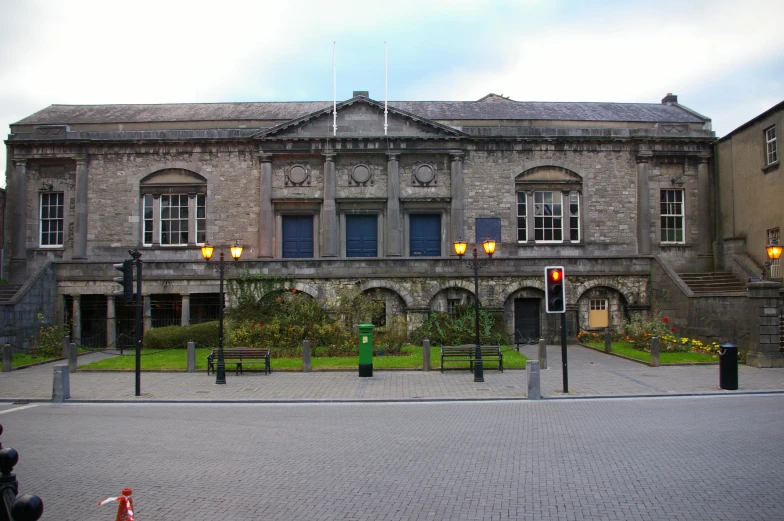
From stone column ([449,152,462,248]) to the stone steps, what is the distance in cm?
1016

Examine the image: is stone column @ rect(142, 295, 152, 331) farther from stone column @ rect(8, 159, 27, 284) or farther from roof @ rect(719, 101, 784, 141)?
roof @ rect(719, 101, 784, 141)

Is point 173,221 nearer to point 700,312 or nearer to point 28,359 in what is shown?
point 28,359

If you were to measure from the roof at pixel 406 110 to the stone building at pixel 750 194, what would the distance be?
519 cm

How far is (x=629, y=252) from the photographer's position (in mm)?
31469

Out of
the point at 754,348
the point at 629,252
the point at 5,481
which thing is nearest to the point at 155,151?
the point at 629,252

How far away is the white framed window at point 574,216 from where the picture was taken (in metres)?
31.7

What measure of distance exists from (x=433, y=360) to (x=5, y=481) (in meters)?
16.9

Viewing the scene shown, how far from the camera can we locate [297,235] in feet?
105

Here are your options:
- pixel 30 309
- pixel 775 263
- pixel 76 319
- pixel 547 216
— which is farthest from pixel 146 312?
pixel 775 263

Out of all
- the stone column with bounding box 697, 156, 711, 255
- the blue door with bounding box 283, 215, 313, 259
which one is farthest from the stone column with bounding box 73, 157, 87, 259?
the stone column with bounding box 697, 156, 711, 255

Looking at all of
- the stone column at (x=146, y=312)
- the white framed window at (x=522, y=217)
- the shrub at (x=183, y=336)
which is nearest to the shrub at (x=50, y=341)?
the stone column at (x=146, y=312)

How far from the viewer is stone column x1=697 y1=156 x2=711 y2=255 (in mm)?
31359

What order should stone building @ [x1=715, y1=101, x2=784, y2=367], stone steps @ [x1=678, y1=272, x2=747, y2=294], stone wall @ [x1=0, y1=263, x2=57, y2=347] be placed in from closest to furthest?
stone wall @ [x1=0, y1=263, x2=57, y2=347] < stone building @ [x1=715, y1=101, x2=784, y2=367] < stone steps @ [x1=678, y1=272, x2=747, y2=294]

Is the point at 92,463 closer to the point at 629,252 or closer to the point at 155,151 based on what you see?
the point at 155,151
